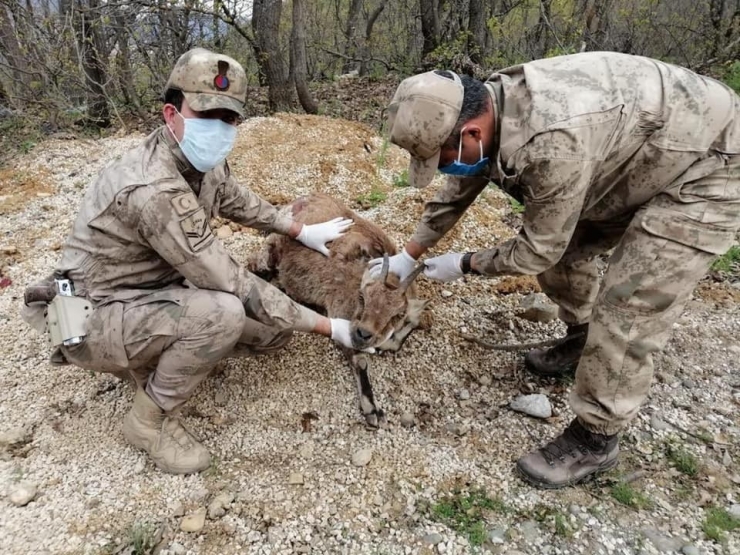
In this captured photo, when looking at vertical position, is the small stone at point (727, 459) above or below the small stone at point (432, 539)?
above

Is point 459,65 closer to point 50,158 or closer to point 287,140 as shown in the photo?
point 287,140

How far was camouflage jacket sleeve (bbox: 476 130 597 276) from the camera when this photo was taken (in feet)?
7.58

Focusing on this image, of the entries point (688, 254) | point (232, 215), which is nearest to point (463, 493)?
point (688, 254)

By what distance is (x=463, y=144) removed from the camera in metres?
2.47

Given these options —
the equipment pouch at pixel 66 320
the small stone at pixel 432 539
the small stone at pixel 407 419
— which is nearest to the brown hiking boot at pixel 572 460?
the small stone at pixel 432 539

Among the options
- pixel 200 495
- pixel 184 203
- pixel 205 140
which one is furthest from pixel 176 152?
pixel 200 495

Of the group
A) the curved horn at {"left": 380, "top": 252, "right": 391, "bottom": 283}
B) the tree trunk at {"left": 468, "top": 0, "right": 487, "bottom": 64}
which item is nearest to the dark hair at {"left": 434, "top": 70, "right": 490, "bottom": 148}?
the curved horn at {"left": 380, "top": 252, "right": 391, "bottom": 283}

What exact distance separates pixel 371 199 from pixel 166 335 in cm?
312

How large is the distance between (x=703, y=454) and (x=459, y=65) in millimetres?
6894

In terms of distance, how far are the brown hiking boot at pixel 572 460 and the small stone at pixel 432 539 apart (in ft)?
2.06

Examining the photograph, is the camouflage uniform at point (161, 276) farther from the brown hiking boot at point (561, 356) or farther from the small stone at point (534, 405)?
the brown hiking boot at point (561, 356)

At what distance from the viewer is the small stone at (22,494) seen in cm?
270

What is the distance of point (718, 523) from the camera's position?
2623mm


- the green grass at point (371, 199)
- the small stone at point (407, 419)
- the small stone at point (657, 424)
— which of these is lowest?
the small stone at point (407, 419)
